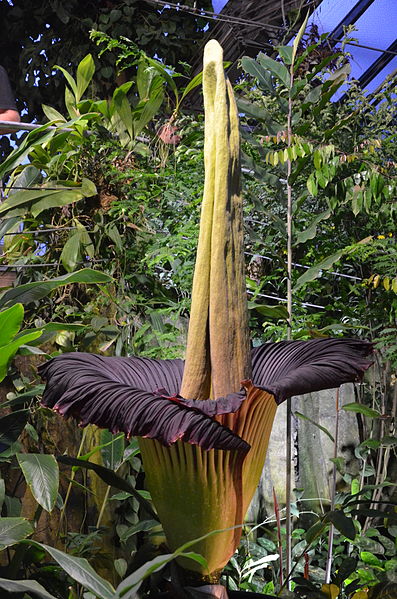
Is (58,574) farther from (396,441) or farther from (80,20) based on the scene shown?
(80,20)

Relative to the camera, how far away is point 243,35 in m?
4.44

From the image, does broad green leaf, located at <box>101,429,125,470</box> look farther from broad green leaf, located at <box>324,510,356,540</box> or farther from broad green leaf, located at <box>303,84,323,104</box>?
broad green leaf, located at <box>303,84,323,104</box>

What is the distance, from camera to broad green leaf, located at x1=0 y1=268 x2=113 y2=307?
1343 millimetres

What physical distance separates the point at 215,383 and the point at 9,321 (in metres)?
0.35

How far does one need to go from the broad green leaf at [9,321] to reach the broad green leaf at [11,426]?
0.65 feet

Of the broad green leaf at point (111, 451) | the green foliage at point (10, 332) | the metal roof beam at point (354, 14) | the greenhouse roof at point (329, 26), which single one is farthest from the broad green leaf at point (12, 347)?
the metal roof beam at point (354, 14)

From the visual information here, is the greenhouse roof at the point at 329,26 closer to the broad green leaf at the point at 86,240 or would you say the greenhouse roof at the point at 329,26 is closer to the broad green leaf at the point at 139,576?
the broad green leaf at the point at 86,240

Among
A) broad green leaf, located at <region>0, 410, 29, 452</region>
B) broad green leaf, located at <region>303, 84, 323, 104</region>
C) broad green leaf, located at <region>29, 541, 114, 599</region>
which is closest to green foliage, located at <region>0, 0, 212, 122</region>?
broad green leaf, located at <region>303, 84, 323, 104</region>

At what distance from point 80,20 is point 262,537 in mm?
Answer: 3940

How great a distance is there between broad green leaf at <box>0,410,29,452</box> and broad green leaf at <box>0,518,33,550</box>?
0.22 m

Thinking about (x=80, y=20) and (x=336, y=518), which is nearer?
(x=336, y=518)

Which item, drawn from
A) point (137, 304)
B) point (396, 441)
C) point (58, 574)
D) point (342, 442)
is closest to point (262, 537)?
point (342, 442)

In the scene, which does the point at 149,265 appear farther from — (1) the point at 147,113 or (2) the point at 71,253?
(1) the point at 147,113

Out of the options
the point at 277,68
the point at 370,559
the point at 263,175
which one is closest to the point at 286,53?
the point at 277,68
